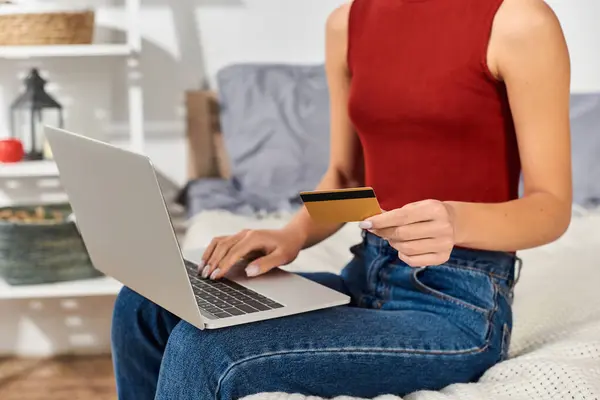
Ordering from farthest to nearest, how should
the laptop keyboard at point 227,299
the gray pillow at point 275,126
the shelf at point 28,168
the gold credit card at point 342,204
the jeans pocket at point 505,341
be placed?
the gray pillow at point 275,126, the shelf at point 28,168, the jeans pocket at point 505,341, the laptop keyboard at point 227,299, the gold credit card at point 342,204

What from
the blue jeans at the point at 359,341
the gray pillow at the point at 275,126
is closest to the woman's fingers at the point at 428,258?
the blue jeans at the point at 359,341

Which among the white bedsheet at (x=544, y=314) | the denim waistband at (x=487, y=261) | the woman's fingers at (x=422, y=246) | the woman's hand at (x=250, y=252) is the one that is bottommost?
the white bedsheet at (x=544, y=314)

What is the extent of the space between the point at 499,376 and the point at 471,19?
1.63 ft

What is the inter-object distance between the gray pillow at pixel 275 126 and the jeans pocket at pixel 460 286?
1235 millimetres

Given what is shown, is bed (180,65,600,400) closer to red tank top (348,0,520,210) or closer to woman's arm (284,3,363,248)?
red tank top (348,0,520,210)

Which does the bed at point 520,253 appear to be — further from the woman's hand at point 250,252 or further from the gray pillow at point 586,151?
the woman's hand at point 250,252

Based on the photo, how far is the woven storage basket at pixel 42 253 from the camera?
87.5 inches

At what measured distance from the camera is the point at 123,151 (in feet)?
3.18

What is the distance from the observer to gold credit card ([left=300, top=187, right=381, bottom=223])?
A: 0.92 meters

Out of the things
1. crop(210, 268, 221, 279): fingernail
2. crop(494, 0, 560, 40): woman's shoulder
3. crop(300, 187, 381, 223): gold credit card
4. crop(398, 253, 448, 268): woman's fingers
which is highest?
crop(494, 0, 560, 40): woman's shoulder

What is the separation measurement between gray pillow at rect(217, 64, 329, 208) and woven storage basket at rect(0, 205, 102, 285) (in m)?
0.50

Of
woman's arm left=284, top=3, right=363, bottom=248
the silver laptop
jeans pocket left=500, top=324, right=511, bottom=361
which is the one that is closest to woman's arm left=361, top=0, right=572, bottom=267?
jeans pocket left=500, top=324, right=511, bottom=361

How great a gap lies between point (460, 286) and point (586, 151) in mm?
1461

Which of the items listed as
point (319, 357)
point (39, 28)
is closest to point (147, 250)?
point (319, 357)
